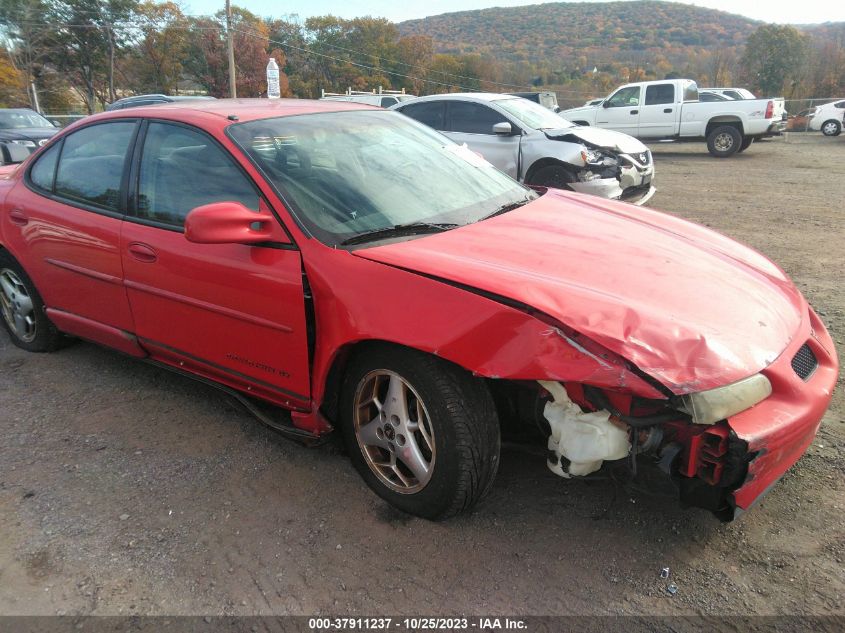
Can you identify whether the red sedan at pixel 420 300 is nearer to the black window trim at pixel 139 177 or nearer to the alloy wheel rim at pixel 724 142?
the black window trim at pixel 139 177

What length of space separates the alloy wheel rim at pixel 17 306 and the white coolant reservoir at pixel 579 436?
11.6 feet

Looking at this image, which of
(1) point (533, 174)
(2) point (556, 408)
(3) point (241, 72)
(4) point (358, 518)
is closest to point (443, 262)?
(2) point (556, 408)

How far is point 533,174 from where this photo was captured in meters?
8.12

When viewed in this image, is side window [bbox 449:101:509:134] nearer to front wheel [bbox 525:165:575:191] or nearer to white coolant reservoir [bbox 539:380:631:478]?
front wheel [bbox 525:165:575:191]

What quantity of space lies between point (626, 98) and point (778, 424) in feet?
56.5

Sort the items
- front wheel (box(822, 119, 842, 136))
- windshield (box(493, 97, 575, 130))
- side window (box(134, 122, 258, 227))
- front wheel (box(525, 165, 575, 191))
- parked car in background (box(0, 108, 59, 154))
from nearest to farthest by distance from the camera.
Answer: side window (box(134, 122, 258, 227)), front wheel (box(525, 165, 575, 191)), windshield (box(493, 97, 575, 130)), parked car in background (box(0, 108, 59, 154)), front wheel (box(822, 119, 842, 136))

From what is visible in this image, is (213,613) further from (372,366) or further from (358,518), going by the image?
(372,366)

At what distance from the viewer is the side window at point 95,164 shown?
10.9 feet

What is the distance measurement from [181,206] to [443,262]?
4.76ft

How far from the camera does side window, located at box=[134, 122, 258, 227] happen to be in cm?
280

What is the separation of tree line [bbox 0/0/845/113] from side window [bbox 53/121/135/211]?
38.0 meters

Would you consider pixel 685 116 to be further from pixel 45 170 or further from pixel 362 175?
pixel 45 170

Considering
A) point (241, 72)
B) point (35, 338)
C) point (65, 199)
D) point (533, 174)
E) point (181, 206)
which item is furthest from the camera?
point (241, 72)

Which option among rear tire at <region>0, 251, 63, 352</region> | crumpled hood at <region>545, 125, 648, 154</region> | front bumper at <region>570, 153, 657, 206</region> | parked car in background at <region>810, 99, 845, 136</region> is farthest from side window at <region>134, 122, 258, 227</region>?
parked car in background at <region>810, 99, 845, 136</region>
